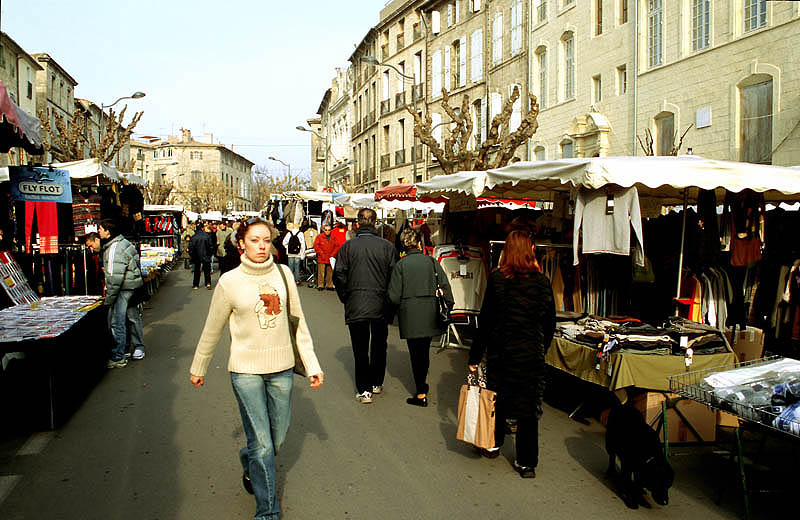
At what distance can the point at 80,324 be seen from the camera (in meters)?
7.50

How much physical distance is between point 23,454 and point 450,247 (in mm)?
6539

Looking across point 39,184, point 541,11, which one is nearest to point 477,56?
point 541,11

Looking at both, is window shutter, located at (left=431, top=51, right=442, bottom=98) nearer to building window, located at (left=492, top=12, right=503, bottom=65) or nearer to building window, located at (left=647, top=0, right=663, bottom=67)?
building window, located at (left=492, top=12, right=503, bottom=65)

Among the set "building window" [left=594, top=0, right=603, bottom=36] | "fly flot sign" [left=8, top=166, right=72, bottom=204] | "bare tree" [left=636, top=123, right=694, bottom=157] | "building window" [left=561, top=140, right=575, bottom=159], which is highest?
"building window" [left=594, top=0, right=603, bottom=36]

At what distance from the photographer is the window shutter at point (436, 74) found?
3882cm

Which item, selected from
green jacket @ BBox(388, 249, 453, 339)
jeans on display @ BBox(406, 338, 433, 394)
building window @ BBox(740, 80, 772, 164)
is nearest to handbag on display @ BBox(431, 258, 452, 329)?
green jacket @ BBox(388, 249, 453, 339)

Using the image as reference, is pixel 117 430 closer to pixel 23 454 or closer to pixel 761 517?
pixel 23 454

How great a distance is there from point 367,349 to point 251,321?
3.10 meters

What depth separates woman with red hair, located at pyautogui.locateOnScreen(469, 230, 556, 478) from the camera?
5102 mm

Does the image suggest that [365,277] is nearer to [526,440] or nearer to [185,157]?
[526,440]

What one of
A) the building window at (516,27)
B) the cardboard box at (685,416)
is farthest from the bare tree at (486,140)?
the cardboard box at (685,416)

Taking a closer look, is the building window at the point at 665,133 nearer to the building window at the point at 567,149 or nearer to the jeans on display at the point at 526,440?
the building window at the point at 567,149

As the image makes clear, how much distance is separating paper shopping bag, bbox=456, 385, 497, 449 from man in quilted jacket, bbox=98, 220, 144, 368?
215 inches

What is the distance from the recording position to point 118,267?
877cm
